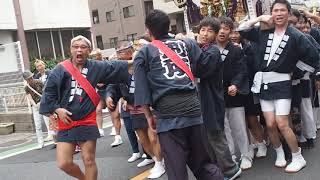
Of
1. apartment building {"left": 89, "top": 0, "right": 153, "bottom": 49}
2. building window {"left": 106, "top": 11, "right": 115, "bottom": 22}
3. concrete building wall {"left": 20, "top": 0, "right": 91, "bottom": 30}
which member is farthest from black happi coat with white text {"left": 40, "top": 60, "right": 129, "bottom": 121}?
building window {"left": 106, "top": 11, "right": 115, "bottom": 22}

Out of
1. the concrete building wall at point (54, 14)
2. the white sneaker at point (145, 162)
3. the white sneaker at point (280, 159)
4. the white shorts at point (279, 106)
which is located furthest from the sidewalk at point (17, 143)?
the concrete building wall at point (54, 14)

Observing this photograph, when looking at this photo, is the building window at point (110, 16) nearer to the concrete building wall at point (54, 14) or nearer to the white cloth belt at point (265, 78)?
the concrete building wall at point (54, 14)

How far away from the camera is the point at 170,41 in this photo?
394cm

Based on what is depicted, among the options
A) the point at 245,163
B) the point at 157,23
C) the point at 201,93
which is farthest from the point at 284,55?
the point at 157,23

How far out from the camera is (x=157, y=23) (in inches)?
154

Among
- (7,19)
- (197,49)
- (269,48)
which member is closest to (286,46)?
(269,48)

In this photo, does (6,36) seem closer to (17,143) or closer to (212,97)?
(17,143)

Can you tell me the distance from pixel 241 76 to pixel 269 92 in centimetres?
37

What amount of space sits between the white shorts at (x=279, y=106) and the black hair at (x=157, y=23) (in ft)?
5.72

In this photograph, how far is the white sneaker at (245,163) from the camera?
5.32 meters

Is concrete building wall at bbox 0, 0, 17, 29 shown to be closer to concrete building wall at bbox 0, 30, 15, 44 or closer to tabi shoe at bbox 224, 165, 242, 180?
concrete building wall at bbox 0, 30, 15, 44

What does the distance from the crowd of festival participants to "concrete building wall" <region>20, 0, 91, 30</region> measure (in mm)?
17111

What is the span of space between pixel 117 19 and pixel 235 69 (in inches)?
1502

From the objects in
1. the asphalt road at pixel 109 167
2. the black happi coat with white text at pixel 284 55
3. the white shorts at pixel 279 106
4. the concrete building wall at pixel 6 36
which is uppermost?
the concrete building wall at pixel 6 36
